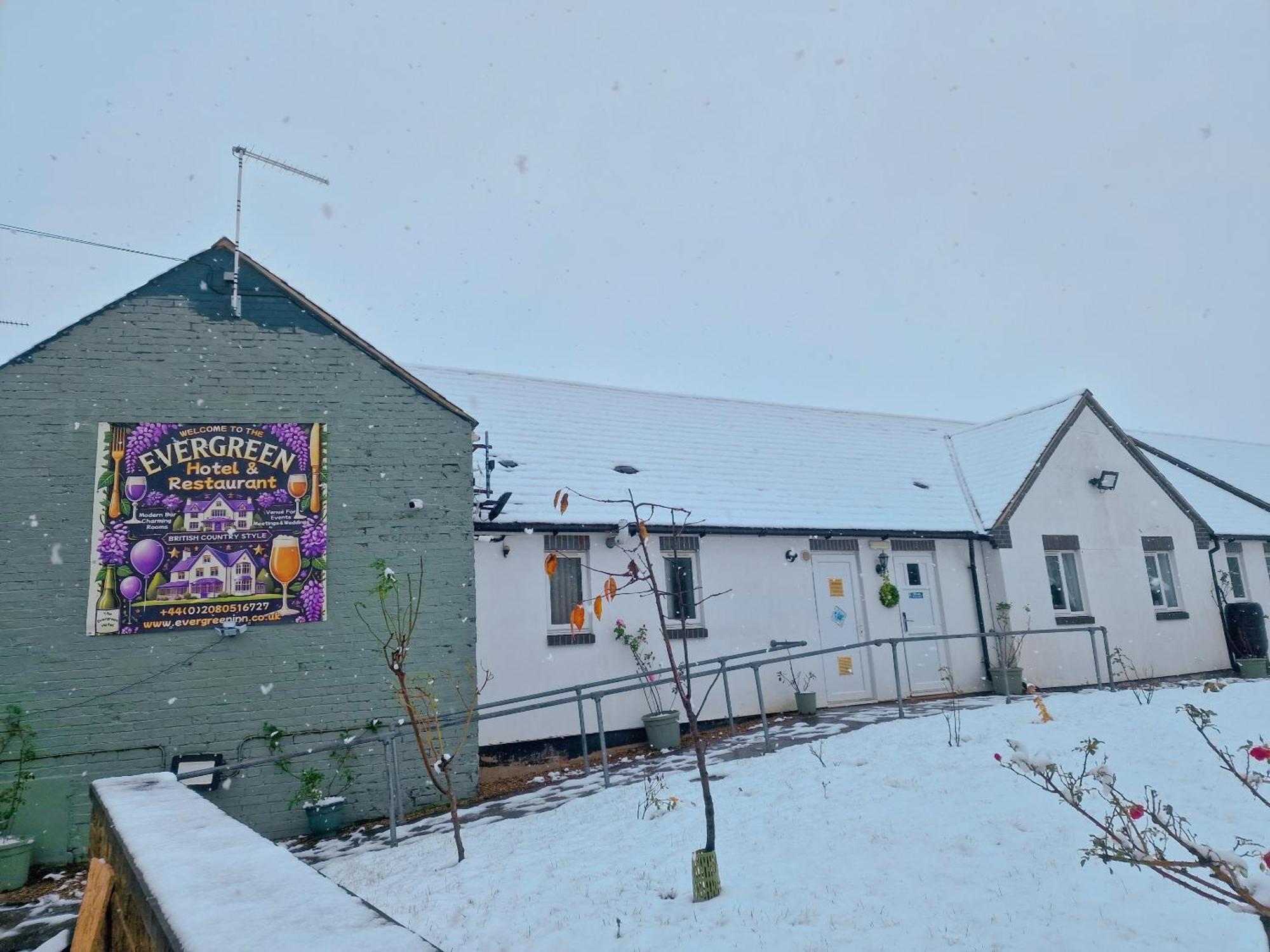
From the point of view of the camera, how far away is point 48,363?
9680 millimetres

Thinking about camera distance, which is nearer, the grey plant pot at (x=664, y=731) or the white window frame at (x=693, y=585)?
the grey plant pot at (x=664, y=731)

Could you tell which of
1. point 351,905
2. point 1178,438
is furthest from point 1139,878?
point 1178,438

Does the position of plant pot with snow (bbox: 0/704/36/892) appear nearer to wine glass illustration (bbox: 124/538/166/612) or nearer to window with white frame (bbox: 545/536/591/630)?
wine glass illustration (bbox: 124/538/166/612)

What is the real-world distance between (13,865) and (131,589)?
2.92m

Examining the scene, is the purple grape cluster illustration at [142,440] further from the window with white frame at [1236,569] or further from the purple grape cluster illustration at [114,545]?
the window with white frame at [1236,569]

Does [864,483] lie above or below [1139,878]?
above

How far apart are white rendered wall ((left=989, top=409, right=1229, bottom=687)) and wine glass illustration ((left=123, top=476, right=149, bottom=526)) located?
14.4 m

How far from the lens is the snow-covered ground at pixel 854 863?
478 centimetres

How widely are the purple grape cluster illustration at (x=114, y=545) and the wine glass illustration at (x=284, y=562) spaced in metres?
1.58

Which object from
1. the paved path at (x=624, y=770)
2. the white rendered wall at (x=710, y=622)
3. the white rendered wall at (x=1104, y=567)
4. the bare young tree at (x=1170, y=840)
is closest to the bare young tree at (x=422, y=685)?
the paved path at (x=624, y=770)

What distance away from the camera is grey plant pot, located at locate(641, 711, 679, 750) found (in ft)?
39.2

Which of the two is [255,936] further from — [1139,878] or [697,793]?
[697,793]

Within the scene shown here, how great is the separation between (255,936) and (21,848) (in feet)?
27.4

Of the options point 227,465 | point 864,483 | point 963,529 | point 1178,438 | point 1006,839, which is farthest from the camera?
point 1178,438
